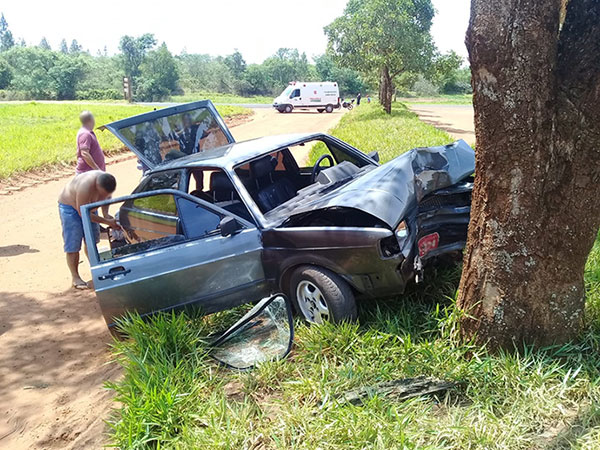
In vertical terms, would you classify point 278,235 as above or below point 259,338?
above

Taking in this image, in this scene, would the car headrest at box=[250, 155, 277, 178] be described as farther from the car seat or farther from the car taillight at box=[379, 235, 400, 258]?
the car taillight at box=[379, 235, 400, 258]

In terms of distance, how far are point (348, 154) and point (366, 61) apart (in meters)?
23.7

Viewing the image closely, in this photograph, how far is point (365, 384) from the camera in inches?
134

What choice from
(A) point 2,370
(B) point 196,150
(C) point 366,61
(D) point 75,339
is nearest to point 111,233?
(D) point 75,339

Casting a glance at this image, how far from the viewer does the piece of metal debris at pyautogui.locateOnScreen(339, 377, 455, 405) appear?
3217mm

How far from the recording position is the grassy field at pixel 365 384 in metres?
2.86

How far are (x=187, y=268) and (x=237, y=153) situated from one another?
1.38 m

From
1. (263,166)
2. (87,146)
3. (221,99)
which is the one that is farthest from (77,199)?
(221,99)

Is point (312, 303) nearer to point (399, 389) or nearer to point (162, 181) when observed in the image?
→ point (399, 389)

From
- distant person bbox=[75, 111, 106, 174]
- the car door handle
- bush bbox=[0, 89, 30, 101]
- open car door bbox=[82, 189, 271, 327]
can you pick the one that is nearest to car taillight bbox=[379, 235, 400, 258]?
open car door bbox=[82, 189, 271, 327]

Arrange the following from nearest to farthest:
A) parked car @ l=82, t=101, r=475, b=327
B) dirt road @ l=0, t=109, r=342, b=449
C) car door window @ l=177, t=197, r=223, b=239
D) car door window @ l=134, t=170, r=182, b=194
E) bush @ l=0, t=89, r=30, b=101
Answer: dirt road @ l=0, t=109, r=342, b=449 → parked car @ l=82, t=101, r=475, b=327 → car door window @ l=177, t=197, r=223, b=239 → car door window @ l=134, t=170, r=182, b=194 → bush @ l=0, t=89, r=30, b=101

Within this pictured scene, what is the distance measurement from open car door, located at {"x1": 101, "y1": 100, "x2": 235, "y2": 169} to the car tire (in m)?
2.77

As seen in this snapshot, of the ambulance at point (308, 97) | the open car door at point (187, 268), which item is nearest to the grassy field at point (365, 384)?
the open car door at point (187, 268)

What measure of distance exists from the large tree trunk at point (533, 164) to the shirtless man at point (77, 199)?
160 inches
